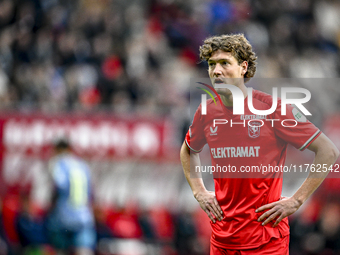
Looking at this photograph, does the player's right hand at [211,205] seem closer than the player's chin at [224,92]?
No

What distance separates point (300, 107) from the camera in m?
3.21

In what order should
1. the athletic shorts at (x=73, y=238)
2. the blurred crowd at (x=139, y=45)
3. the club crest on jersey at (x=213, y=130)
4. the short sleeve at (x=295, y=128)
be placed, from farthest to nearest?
the blurred crowd at (x=139, y=45)
the athletic shorts at (x=73, y=238)
the club crest on jersey at (x=213, y=130)
the short sleeve at (x=295, y=128)

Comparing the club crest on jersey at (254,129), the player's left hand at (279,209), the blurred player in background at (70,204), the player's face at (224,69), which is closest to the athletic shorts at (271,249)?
the player's left hand at (279,209)

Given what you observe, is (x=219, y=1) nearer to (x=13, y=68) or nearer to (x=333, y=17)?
(x=333, y=17)

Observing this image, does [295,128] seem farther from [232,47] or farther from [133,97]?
[133,97]

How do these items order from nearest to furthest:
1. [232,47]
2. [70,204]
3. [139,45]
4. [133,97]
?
[232,47] → [70,204] → [133,97] → [139,45]

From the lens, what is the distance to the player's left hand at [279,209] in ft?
9.93

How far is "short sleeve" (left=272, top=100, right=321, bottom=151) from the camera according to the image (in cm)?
302

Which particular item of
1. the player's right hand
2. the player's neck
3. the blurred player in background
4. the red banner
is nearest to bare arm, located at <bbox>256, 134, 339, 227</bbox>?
the player's right hand

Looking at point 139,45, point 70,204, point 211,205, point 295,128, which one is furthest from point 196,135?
point 139,45

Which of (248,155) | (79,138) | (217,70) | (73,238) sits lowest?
(73,238)

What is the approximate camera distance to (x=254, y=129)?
3.12m

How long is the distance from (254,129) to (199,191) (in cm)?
63

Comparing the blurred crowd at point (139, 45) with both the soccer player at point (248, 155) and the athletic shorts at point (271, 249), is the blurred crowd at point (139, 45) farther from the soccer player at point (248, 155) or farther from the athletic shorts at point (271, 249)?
the athletic shorts at point (271, 249)
